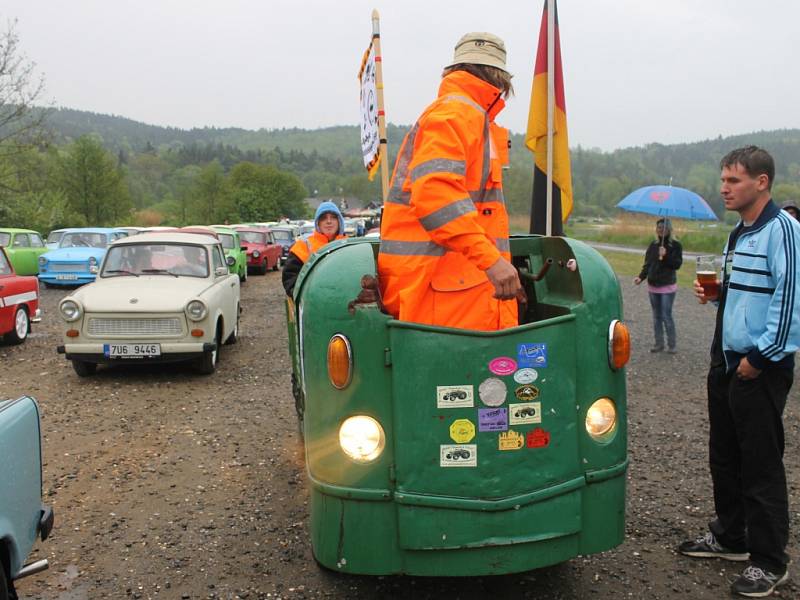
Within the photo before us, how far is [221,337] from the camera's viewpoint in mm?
9203

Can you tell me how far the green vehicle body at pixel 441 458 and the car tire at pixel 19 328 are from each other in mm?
9010

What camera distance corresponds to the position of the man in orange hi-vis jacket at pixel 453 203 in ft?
8.83

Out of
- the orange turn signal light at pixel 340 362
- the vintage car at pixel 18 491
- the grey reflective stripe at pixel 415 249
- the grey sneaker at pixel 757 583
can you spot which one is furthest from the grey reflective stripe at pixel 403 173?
the grey sneaker at pixel 757 583

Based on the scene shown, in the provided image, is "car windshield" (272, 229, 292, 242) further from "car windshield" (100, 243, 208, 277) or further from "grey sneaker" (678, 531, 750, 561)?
"grey sneaker" (678, 531, 750, 561)

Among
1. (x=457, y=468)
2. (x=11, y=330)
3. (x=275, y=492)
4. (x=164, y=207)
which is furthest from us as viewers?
(x=164, y=207)

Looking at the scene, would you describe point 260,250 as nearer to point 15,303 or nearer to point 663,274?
point 15,303

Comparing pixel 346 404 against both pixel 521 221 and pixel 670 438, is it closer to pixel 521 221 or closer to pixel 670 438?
pixel 670 438

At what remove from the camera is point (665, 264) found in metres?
9.37

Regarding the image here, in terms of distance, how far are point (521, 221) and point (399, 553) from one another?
116ft

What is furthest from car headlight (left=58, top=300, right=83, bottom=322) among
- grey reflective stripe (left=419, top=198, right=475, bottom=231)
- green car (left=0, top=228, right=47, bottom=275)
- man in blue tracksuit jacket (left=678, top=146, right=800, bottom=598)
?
green car (left=0, top=228, right=47, bottom=275)

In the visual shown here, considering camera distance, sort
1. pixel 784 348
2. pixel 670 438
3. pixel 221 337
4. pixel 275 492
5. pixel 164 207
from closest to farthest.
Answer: pixel 784 348 < pixel 275 492 < pixel 670 438 < pixel 221 337 < pixel 164 207

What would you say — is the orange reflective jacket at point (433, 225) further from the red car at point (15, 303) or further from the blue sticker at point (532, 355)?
the red car at point (15, 303)

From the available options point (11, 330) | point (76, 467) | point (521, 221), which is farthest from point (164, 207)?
point (76, 467)

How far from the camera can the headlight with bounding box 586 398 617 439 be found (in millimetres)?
2926
